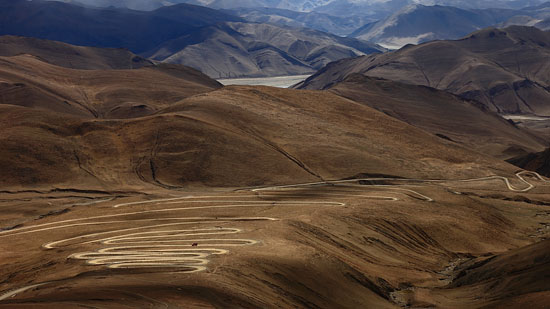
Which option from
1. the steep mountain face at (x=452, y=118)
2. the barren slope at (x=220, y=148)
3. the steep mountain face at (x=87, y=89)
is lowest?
the steep mountain face at (x=452, y=118)

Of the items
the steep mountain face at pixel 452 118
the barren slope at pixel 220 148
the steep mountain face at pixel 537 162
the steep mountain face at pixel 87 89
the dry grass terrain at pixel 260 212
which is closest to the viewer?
the dry grass terrain at pixel 260 212

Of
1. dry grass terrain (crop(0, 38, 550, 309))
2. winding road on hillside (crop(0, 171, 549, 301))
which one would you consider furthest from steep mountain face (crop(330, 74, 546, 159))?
winding road on hillside (crop(0, 171, 549, 301))

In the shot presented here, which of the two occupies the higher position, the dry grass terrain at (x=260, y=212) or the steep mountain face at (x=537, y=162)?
the dry grass terrain at (x=260, y=212)

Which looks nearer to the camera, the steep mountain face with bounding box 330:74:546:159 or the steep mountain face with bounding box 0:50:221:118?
the steep mountain face with bounding box 0:50:221:118

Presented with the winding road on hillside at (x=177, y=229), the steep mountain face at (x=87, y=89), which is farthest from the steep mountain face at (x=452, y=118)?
the winding road on hillside at (x=177, y=229)

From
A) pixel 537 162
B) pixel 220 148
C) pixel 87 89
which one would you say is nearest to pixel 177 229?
pixel 220 148

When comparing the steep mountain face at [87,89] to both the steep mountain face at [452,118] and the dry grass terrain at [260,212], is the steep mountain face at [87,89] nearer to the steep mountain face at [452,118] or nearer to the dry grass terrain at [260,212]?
the dry grass terrain at [260,212]

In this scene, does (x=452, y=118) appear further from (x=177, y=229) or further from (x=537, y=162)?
(x=177, y=229)

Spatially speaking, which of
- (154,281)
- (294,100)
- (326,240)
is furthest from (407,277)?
(294,100)

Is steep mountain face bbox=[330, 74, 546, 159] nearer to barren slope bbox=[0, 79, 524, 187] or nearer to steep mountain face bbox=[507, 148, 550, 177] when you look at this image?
steep mountain face bbox=[507, 148, 550, 177]
